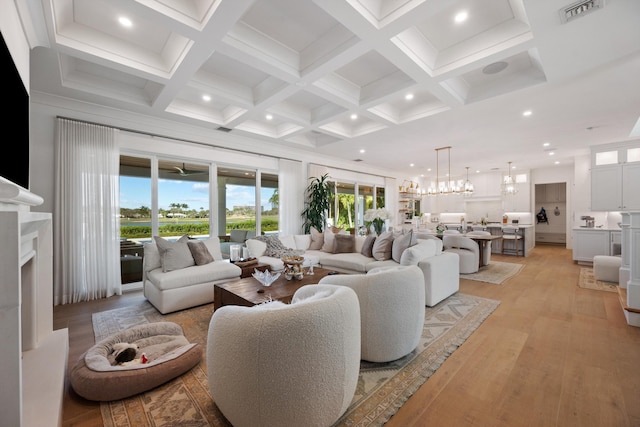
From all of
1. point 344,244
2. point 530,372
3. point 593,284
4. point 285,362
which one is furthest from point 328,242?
point 593,284

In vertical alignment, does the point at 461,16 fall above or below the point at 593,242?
above

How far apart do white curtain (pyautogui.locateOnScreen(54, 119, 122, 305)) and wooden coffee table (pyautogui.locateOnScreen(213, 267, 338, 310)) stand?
2.25 metres

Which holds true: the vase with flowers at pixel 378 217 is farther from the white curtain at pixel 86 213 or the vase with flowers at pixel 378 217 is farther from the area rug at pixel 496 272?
the white curtain at pixel 86 213

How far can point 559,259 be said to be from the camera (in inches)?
271

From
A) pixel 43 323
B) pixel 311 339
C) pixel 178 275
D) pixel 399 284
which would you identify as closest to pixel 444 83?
pixel 399 284

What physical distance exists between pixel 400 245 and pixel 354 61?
267cm

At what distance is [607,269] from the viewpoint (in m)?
4.57

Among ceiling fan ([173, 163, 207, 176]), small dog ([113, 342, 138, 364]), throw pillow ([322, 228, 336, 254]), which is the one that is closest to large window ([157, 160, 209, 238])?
ceiling fan ([173, 163, 207, 176])

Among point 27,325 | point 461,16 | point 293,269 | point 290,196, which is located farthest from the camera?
point 290,196

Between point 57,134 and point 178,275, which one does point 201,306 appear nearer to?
point 178,275

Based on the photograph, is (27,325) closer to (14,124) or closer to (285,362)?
(14,124)

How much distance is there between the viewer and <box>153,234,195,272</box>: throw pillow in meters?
3.61

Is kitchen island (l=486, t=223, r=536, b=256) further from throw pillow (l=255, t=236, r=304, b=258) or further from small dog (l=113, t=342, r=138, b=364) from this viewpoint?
small dog (l=113, t=342, r=138, b=364)

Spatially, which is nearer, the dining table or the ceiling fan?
the ceiling fan
